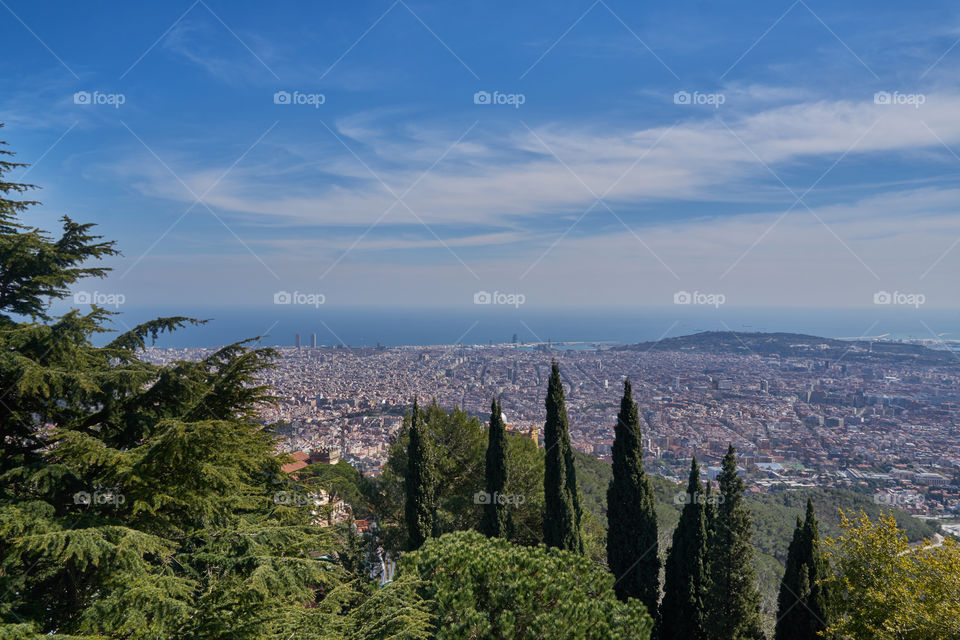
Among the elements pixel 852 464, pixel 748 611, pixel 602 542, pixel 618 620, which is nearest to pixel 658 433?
pixel 852 464

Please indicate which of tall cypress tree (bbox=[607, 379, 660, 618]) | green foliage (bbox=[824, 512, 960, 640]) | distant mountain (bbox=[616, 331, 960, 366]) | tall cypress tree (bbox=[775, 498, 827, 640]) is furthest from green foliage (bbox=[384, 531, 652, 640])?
distant mountain (bbox=[616, 331, 960, 366])

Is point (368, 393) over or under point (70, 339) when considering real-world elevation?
under

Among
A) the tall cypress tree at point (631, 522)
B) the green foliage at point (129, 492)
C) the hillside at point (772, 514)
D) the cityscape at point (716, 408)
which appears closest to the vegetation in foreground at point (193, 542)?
the green foliage at point (129, 492)

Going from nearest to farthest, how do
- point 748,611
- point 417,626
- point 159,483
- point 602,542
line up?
1. point 417,626
2. point 159,483
3. point 748,611
4. point 602,542

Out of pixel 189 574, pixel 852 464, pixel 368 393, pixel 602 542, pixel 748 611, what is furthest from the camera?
pixel 368 393

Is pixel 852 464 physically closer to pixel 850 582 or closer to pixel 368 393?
pixel 850 582

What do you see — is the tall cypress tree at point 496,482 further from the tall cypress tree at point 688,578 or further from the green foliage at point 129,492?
the green foliage at point 129,492
